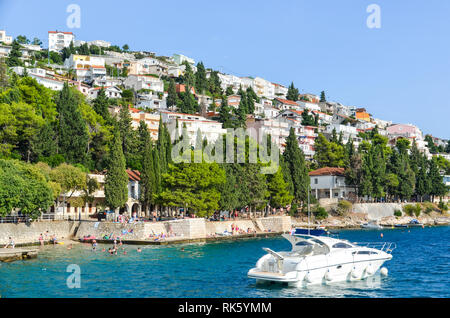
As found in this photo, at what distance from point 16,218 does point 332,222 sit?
54.8 metres

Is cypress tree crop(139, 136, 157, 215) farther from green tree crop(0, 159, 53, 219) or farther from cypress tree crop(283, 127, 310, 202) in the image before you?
cypress tree crop(283, 127, 310, 202)

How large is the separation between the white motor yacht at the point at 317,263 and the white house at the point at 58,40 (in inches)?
7165

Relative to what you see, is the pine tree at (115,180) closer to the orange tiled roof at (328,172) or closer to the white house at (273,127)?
the orange tiled roof at (328,172)

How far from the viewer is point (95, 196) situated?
64.4m

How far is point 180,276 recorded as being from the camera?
108ft

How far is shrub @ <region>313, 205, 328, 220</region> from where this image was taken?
84625 mm

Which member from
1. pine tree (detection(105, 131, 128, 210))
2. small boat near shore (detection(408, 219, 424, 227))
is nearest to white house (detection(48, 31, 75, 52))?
small boat near shore (detection(408, 219, 424, 227))

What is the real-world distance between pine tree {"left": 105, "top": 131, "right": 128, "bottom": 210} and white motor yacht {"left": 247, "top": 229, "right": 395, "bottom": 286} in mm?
30252

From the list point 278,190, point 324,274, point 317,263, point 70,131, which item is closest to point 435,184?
point 278,190

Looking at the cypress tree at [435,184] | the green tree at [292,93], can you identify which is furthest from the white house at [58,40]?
the cypress tree at [435,184]

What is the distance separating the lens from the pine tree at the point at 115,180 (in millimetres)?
56781

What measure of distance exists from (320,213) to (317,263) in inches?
2251
